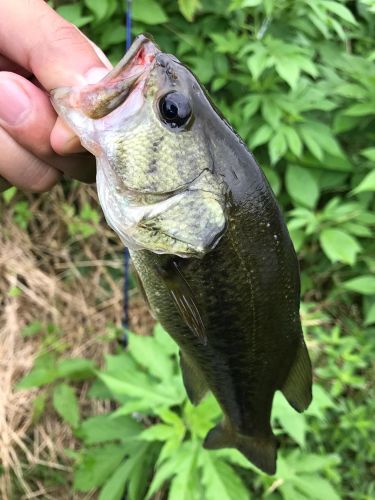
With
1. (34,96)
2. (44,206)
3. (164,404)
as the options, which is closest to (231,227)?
(34,96)

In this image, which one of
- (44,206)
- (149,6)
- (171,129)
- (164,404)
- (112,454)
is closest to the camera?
(171,129)

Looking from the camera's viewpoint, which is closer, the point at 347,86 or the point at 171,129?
the point at 171,129

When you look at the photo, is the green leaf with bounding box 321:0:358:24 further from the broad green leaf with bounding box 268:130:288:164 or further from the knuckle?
the knuckle

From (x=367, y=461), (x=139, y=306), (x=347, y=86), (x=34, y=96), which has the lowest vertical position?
(x=367, y=461)

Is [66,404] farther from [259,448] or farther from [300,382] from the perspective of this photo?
[300,382]

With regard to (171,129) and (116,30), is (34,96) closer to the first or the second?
(171,129)

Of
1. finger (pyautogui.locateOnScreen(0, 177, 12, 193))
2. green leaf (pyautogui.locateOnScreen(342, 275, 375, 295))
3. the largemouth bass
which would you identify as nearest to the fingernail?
the largemouth bass

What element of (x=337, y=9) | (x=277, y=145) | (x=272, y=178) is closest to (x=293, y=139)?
(x=277, y=145)

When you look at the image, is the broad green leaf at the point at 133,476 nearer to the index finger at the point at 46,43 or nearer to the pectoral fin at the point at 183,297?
the pectoral fin at the point at 183,297
